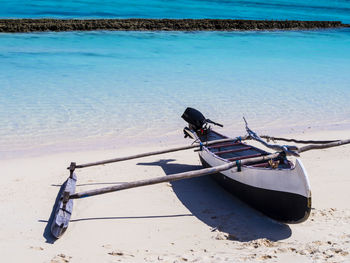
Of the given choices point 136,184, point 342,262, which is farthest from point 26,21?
point 342,262

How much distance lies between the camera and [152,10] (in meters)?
30.5

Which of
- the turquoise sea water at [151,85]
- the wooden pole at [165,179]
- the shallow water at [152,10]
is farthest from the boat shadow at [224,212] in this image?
the shallow water at [152,10]

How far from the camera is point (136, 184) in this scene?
15.4ft


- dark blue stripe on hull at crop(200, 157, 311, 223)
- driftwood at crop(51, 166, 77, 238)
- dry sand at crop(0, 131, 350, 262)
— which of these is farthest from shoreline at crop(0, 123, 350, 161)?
dark blue stripe on hull at crop(200, 157, 311, 223)

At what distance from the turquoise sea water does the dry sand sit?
1.54 metres

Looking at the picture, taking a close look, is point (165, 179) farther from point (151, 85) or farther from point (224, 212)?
point (151, 85)

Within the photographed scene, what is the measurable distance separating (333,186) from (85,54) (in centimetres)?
1209

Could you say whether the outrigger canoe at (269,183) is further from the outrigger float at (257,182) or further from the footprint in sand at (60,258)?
the footprint in sand at (60,258)

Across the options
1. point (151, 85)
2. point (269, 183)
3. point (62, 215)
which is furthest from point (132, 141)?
Result: point (151, 85)

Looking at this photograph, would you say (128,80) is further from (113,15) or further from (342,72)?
(113,15)

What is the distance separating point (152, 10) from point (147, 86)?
Answer: 19898mm

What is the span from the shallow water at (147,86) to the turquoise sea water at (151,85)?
3 centimetres

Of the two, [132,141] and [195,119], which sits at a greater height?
[195,119]

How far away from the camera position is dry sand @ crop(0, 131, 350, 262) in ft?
13.5
